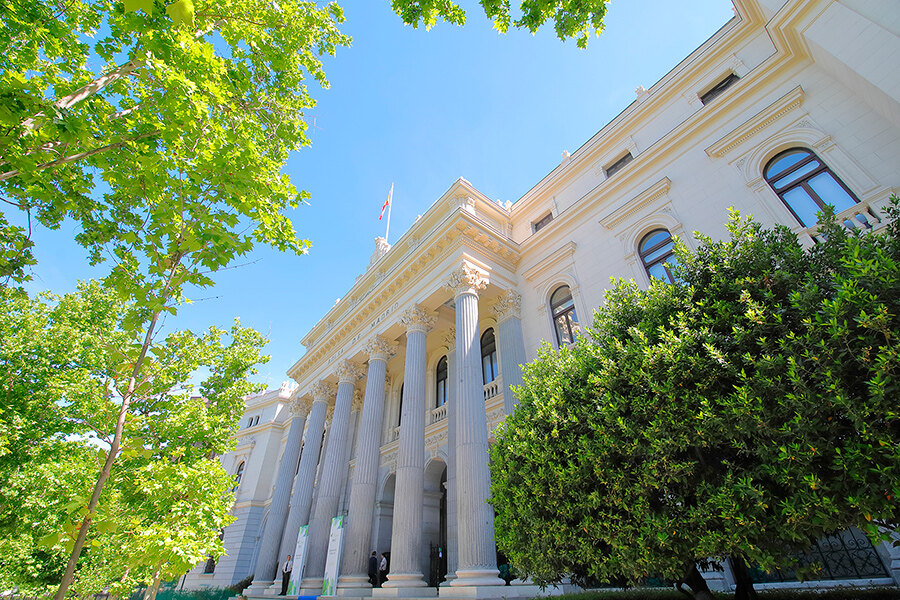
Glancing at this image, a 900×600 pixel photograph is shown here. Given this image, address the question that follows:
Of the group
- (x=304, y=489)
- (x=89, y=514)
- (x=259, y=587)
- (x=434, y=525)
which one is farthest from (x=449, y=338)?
(x=89, y=514)

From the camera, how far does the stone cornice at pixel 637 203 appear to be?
12.4 m

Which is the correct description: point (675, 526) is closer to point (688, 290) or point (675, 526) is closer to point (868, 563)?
point (688, 290)

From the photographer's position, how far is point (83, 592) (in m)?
11.4

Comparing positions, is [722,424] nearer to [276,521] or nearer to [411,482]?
[411,482]

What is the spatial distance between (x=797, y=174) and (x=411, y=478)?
13.2 meters

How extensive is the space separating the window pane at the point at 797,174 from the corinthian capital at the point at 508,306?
8.15 metres

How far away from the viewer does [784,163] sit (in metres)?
10.2

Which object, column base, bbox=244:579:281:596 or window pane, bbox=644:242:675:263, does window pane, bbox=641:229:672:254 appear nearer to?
window pane, bbox=644:242:675:263

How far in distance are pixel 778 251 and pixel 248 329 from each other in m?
16.5

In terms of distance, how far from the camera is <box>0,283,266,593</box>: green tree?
9.27 m

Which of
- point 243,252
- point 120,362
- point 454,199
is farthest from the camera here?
point 454,199

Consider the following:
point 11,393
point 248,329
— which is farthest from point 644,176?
point 11,393

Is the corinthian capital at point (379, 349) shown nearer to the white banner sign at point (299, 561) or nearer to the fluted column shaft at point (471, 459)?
the fluted column shaft at point (471, 459)

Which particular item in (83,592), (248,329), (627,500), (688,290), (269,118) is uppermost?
(248,329)
